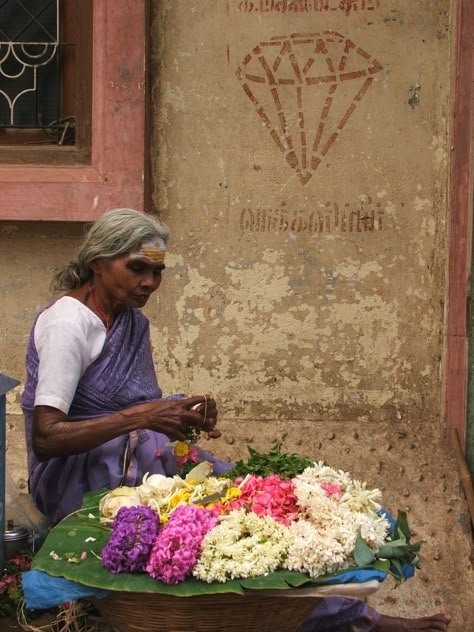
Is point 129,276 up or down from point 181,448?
up

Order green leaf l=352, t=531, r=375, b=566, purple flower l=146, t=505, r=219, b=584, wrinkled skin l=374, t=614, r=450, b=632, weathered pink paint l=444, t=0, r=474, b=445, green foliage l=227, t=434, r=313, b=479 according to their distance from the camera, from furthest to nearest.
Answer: weathered pink paint l=444, t=0, r=474, b=445
wrinkled skin l=374, t=614, r=450, b=632
green foliage l=227, t=434, r=313, b=479
green leaf l=352, t=531, r=375, b=566
purple flower l=146, t=505, r=219, b=584

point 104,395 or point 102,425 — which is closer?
point 102,425

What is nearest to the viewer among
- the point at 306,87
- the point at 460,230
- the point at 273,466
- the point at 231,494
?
the point at 231,494

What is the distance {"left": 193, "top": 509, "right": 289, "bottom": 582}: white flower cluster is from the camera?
2.74 metres

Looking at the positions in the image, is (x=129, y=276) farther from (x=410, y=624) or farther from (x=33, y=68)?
(x=33, y=68)

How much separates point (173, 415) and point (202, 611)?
770 millimetres

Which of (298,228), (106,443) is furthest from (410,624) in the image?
(298,228)

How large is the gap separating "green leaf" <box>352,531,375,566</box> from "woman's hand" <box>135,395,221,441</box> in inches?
32.4

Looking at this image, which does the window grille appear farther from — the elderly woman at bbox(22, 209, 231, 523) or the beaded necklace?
the beaded necklace

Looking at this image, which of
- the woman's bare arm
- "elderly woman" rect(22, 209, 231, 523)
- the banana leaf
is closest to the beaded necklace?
"elderly woman" rect(22, 209, 231, 523)

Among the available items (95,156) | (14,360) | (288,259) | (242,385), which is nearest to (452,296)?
(288,259)

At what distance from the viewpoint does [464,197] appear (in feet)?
16.2

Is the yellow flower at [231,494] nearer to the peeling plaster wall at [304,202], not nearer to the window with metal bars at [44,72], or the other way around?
the peeling plaster wall at [304,202]

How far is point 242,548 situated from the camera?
110 inches
